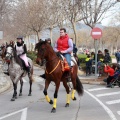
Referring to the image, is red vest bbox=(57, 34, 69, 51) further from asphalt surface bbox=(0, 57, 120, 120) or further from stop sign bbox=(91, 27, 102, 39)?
stop sign bbox=(91, 27, 102, 39)

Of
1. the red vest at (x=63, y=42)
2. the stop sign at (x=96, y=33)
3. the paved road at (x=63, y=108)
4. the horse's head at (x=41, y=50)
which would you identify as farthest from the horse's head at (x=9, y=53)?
the stop sign at (x=96, y=33)

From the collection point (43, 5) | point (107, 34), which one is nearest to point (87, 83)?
point (43, 5)

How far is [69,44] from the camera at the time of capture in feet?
33.1

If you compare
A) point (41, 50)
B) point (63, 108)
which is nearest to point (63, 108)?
point (63, 108)

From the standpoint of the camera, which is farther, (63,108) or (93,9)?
(93,9)

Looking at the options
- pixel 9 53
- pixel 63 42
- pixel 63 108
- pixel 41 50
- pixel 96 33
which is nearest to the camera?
pixel 41 50

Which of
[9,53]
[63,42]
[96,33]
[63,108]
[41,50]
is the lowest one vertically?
[63,108]

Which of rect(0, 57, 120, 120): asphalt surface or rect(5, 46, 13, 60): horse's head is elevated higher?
rect(5, 46, 13, 60): horse's head

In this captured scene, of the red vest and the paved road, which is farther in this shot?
the red vest

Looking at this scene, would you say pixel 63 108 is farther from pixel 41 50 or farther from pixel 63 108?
pixel 41 50

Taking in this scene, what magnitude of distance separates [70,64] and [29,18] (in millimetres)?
30971

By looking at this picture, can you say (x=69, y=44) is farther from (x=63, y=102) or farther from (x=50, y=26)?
(x=50, y=26)

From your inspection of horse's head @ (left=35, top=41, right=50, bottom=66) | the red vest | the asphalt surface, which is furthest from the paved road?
the red vest

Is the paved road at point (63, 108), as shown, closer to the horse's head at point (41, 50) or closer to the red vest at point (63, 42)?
the horse's head at point (41, 50)
